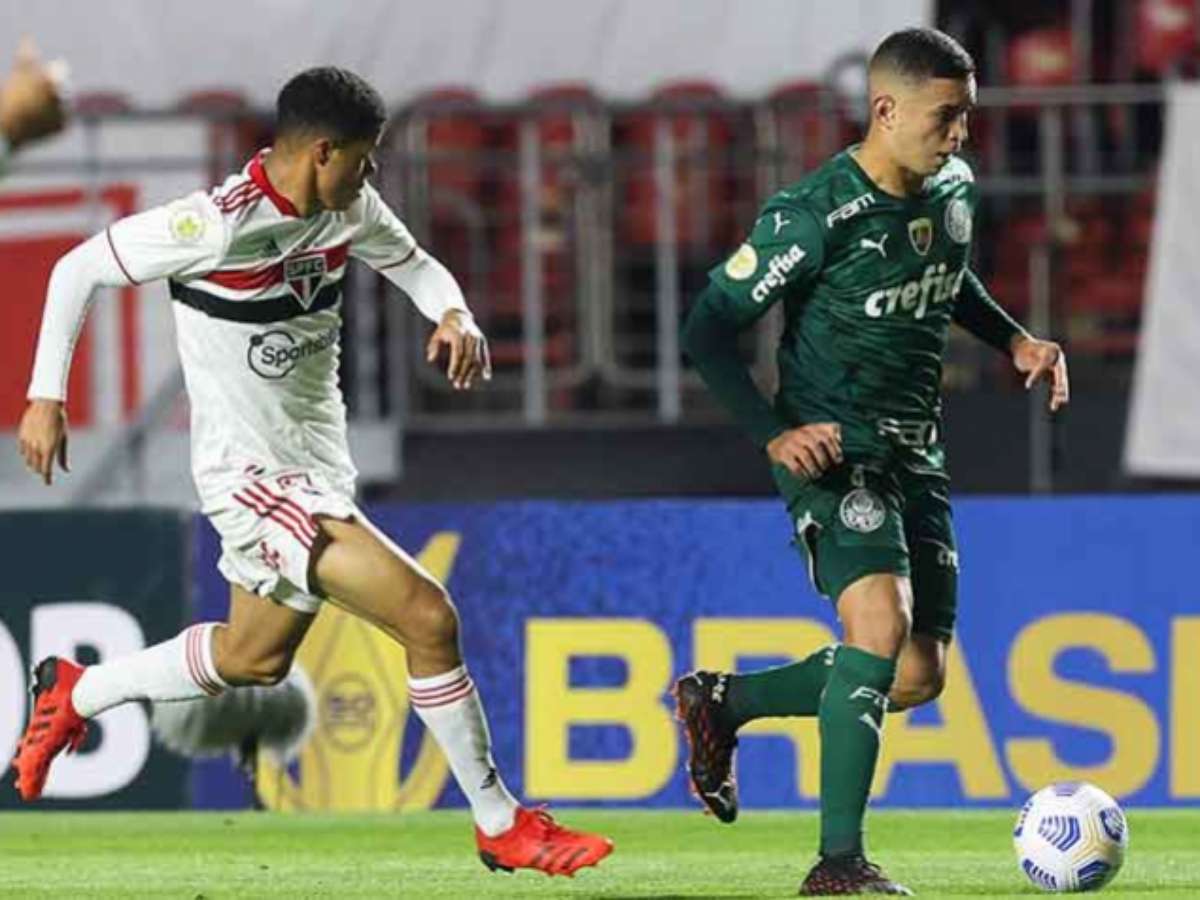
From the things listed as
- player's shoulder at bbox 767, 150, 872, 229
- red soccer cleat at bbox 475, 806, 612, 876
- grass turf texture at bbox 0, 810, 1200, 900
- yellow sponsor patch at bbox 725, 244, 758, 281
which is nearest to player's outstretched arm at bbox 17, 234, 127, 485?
grass turf texture at bbox 0, 810, 1200, 900

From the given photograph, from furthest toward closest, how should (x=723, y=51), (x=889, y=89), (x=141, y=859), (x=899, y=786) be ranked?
(x=723, y=51) → (x=899, y=786) → (x=141, y=859) → (x=889, y=89)

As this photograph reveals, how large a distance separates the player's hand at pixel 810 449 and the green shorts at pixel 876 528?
11.2 inches

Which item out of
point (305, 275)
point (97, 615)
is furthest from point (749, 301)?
point (97, 615)

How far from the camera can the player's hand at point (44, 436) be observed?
7820mm

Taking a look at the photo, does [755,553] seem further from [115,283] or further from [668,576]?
[115,283]

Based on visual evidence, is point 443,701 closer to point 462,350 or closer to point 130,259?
point 462,350

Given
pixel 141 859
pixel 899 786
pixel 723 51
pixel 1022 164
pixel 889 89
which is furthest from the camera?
pixel 1022 164

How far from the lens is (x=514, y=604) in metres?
12.7

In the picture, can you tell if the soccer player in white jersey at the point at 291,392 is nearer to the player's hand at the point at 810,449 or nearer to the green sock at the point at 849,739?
the green sock at the point at 849,739

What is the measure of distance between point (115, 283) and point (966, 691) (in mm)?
5077

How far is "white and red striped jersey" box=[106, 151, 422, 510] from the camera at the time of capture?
8164mm

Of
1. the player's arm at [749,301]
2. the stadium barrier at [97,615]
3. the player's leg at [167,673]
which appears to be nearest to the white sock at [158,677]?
the player's leg at [167,673]

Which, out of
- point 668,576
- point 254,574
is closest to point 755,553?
point 668,576

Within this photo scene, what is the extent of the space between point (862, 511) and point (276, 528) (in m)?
1.36
